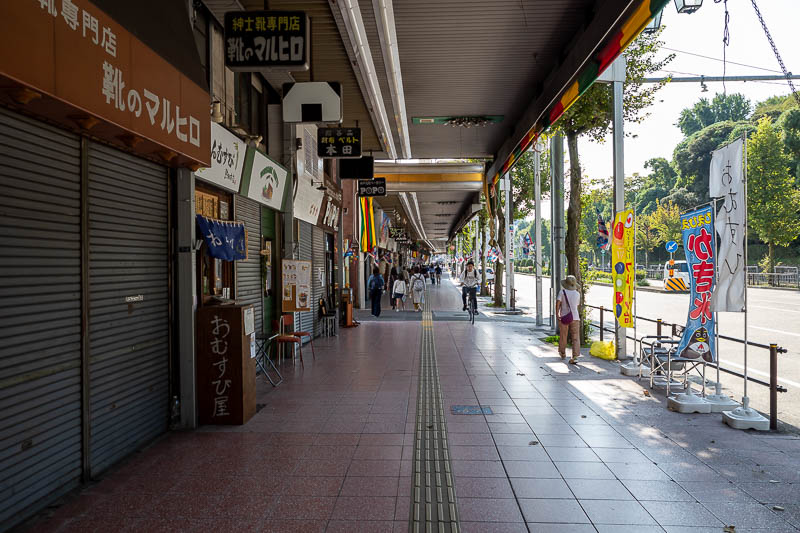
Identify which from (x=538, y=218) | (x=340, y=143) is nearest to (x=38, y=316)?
(x=340, y=143)

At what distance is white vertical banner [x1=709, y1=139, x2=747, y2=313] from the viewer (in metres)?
5.92

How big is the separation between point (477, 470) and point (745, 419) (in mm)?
3306

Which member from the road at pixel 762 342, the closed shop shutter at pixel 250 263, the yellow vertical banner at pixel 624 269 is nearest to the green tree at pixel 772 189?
the road at pixel 762 342

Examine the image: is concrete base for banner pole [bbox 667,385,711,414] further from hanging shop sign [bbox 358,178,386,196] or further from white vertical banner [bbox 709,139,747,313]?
hanging shop sign [bbox 358,178,386,196]

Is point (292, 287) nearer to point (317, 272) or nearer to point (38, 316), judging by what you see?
point (317, 272)

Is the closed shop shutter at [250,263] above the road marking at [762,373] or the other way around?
above

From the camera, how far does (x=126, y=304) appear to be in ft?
16.9

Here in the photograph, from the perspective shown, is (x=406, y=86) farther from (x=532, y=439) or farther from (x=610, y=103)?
(x=532, y=439)

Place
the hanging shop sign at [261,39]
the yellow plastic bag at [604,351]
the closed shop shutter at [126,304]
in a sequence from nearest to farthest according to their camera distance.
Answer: the closed shop shutter at [126,304] < the hanging shop sign at [261,39] < the yellow plastic bag at [604,351]

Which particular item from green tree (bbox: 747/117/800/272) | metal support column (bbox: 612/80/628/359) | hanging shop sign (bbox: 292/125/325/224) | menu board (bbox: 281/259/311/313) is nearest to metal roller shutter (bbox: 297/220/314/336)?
hanging shop sign (bbox: 292/125/325/224)

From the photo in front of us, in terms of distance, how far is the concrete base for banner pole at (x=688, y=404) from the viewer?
643cm

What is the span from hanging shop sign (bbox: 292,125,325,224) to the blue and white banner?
371 cm

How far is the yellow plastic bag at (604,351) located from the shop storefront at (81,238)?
7939 mm

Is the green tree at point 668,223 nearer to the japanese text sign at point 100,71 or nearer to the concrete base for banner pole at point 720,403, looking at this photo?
the concrete base for banner pole at point 720,403
